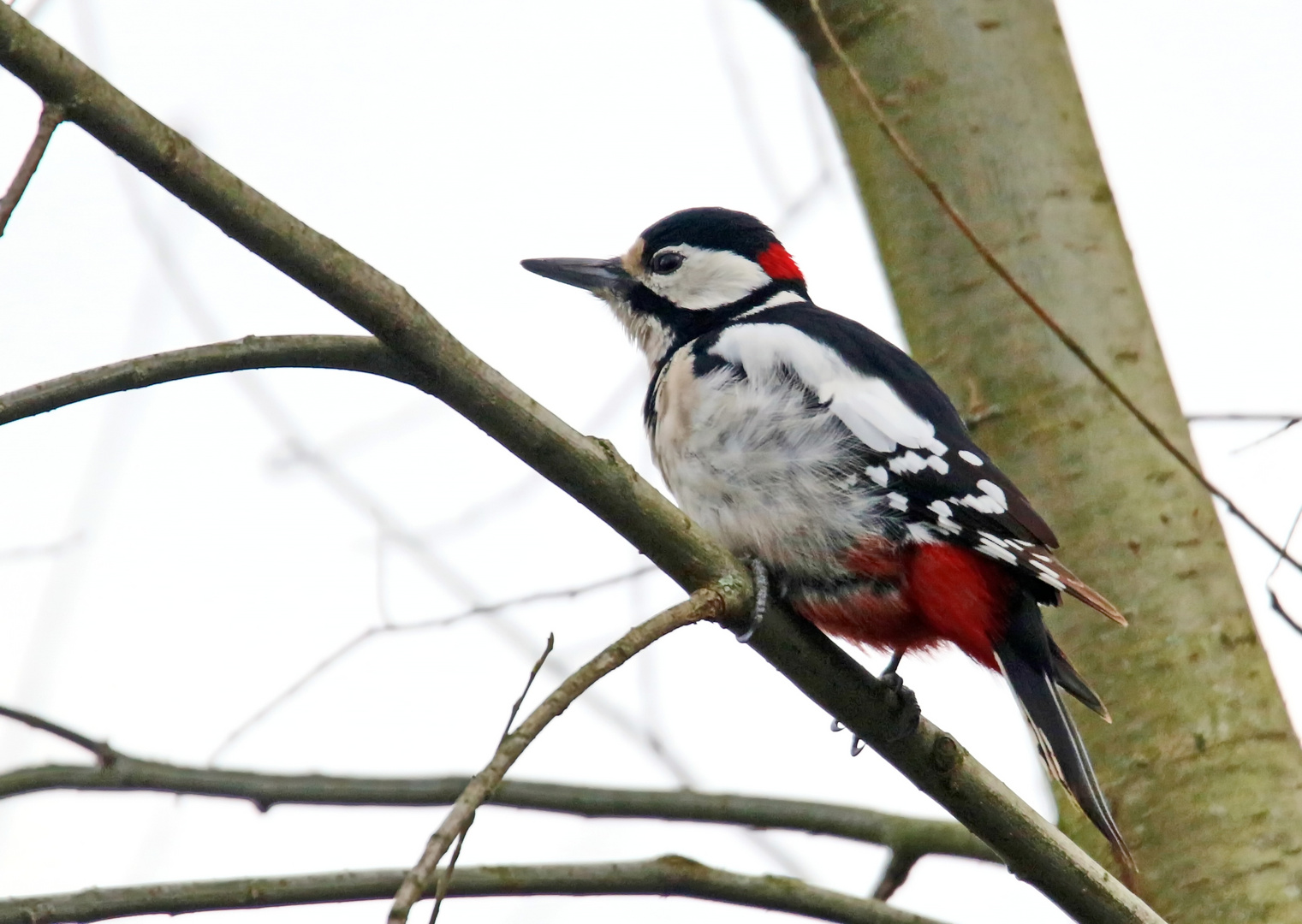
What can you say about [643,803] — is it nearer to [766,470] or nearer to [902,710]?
[766,470]

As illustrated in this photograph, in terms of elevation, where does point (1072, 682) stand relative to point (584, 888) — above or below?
above

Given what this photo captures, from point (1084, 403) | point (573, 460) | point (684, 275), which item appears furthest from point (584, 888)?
point (684, 275)

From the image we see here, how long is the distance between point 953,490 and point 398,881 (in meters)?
1.25

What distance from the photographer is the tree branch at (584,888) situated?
2.37m

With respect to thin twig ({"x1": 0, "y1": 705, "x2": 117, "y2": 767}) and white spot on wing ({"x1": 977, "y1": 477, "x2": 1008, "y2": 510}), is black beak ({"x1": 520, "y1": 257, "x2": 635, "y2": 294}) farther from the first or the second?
thin twig ({"x1": 0, "y1": 705, "x2": 117, "y2": 767})

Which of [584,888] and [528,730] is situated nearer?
[528,730]

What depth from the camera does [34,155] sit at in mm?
1795

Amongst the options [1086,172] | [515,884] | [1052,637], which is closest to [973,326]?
[1086,172]

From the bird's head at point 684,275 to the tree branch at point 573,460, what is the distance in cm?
169

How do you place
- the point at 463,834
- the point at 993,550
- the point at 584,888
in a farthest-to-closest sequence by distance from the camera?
1. the point at 993,550
2. the point at 584,888
3. the point at 463,834

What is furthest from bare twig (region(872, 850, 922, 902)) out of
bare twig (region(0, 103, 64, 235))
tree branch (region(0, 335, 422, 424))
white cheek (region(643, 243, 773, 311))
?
bare twig (region(0, 103, 64, 235))

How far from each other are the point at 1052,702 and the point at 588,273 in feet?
6.33

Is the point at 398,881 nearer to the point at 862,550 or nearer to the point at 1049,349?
the point at 862,550

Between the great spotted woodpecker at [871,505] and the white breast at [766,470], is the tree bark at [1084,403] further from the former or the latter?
the white breast at [766,470]
